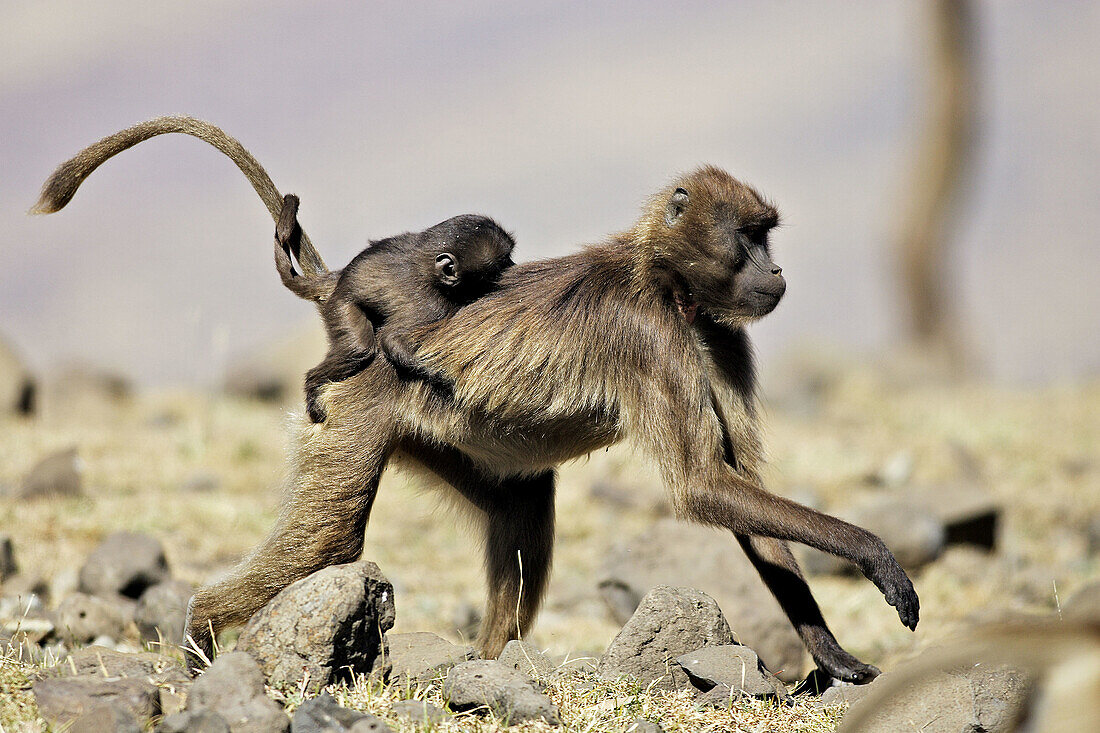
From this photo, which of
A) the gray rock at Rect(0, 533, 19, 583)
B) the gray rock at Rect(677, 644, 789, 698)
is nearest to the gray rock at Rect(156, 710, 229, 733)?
the gray rock at Rect(677, 644, 789, 698)

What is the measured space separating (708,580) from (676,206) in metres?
1.95

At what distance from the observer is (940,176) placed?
61.2ft

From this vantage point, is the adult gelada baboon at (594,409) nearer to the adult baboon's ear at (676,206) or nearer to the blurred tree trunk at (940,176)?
the adult baboon's ear at (676,206)

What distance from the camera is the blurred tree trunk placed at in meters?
18.3

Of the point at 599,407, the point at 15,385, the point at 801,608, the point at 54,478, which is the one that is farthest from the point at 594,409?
the point at 15,385

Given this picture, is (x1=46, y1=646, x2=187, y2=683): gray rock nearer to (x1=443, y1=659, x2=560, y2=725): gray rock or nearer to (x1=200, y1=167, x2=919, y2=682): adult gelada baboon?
(x1=200, y1=167, x2=919, y2=682): adult gelada baboon

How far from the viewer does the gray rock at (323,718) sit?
294cm

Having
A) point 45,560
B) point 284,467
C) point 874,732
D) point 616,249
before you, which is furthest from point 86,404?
point 874,732

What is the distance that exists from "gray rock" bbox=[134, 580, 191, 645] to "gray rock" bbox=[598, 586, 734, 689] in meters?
2.02

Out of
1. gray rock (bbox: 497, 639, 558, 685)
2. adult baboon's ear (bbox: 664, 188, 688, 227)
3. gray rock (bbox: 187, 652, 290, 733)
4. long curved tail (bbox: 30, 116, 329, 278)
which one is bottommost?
gray rock (bbox: 497, 639, 558, 685)

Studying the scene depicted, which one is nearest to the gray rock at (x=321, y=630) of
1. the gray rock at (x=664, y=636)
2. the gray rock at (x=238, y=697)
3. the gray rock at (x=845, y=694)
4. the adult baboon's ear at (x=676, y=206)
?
the gray rock at (x=238, y=697)

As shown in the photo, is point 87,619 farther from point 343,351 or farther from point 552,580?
point 552,580

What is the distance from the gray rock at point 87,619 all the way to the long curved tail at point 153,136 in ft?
5.62

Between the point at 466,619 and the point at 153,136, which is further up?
the point at 153,136
